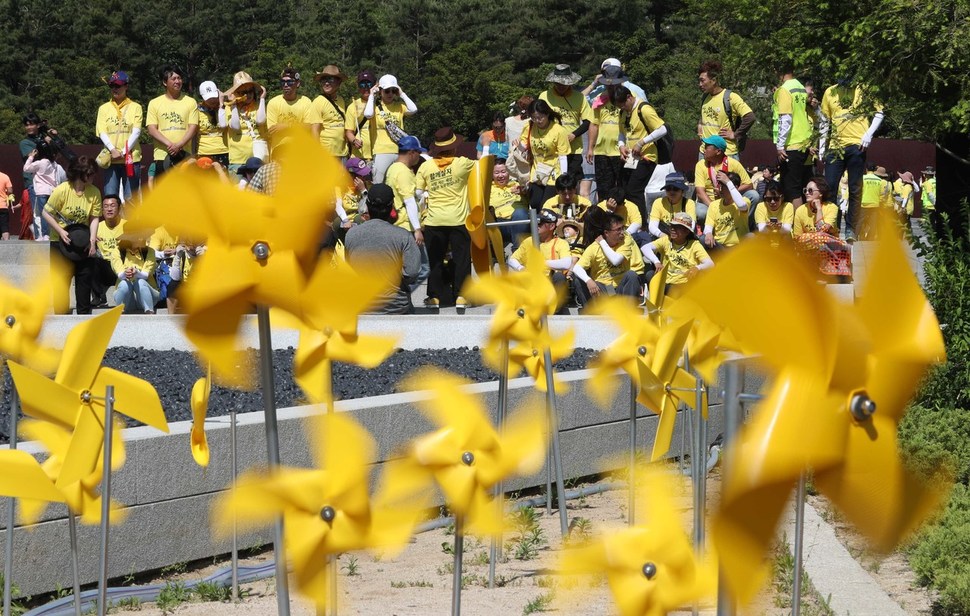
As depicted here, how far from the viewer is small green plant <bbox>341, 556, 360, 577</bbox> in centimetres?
649

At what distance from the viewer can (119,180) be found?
45.0 feet

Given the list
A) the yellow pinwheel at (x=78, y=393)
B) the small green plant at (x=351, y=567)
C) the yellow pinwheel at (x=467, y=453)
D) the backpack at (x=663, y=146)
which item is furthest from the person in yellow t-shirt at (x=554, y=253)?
the yellow pinwheel at (x=467, y=453)

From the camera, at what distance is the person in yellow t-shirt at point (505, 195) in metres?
13.6

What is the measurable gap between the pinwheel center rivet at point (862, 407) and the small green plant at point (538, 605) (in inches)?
132

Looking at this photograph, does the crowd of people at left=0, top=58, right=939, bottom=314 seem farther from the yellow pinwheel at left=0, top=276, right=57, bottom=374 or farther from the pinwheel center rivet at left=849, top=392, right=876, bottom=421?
the pinwheel center rivet at left=849, top=392, right=876, bottom=421

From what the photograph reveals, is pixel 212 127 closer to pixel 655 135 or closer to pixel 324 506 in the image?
pixel 655 135

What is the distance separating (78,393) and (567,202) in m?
8.22

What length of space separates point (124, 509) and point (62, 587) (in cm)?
41

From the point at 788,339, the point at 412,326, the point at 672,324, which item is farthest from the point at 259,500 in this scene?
the point at 412,326

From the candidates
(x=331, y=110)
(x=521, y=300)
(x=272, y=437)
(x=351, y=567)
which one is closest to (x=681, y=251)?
(x=331, y=110)

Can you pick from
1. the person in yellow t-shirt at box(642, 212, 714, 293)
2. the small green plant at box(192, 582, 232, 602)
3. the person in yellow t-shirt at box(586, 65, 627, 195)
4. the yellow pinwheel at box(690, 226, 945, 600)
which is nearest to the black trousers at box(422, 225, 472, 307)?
the person in yellow t-shirt at box(586, 65, 627, 195)

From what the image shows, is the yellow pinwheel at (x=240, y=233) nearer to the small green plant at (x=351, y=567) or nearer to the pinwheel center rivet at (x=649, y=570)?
the pinwheel center rivet at (x=649, y=570)

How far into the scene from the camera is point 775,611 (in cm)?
581

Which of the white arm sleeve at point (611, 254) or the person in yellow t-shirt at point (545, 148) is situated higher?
the person in yellow t-shirt at point (545, 148)
